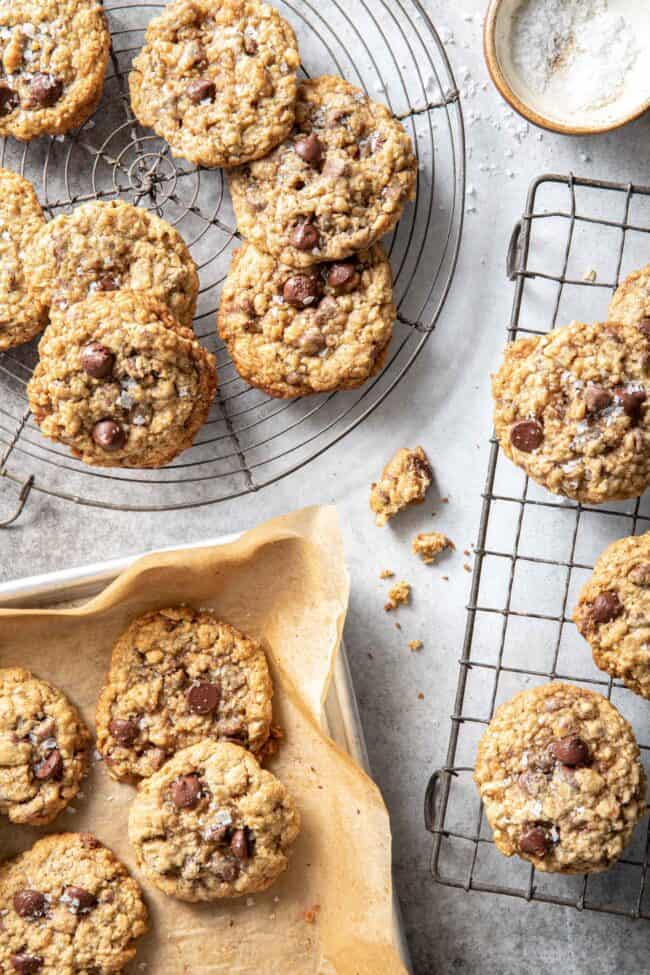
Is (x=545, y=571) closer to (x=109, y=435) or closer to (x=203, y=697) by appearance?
(x=203, y=697)

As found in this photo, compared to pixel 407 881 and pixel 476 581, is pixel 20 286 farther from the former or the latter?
pixel 407 881

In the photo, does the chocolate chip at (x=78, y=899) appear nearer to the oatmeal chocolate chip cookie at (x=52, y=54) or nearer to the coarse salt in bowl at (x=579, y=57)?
the oatmeal chocolate chip cookie at (x=52, y=54)

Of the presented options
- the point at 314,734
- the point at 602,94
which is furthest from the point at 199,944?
the point at 602,94

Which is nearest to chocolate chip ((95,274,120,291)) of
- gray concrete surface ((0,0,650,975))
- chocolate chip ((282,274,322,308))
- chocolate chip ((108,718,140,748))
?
chocolate chip ((282,274,322,308))

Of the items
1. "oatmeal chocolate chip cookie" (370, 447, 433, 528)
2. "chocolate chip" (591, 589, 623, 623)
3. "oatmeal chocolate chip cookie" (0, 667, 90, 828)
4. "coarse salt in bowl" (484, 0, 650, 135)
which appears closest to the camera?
"chocolate chip" (591, 589, 623, 623)

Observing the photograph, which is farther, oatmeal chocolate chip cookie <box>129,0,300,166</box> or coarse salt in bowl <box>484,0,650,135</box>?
coarse salt in bowl <box>484,0,650,135</box>

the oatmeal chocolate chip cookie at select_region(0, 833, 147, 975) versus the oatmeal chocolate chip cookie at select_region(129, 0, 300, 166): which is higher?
the oatmeal chocolate chip cookie at select_region(129, 0, 300, 166)

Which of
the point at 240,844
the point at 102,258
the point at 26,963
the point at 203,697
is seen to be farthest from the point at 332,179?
the point at 26,963

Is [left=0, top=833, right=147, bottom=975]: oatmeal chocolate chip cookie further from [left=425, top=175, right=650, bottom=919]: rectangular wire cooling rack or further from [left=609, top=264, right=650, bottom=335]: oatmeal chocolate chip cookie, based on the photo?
[left=609, top=264, right=650, bottom=335]: oatmeal chocolate chip cookie
